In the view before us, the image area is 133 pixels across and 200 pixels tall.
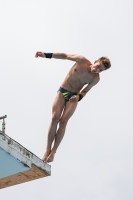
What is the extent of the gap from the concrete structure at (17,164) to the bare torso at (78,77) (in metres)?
1.89

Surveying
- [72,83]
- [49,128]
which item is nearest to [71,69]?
[72,83]

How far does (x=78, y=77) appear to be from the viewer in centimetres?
1652

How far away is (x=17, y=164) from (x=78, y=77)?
8.62ft

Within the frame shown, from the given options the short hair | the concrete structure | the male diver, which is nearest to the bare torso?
the male diver

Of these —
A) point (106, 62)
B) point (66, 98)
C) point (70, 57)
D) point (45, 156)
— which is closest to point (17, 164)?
point (45, 156)

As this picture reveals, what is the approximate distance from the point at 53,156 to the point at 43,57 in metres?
2.38

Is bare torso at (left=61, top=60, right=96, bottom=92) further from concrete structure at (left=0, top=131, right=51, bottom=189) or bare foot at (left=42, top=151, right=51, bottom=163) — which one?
concrete structure at (left=0, top=131, right=51, bottom=189)

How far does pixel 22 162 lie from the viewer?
16.8 meters

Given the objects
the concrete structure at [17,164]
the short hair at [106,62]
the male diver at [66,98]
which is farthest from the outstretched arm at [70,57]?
the concrete structure at [17,164]

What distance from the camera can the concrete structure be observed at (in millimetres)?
16516

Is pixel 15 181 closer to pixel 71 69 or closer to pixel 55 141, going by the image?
pixel 55 141

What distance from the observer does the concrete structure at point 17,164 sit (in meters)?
16.5

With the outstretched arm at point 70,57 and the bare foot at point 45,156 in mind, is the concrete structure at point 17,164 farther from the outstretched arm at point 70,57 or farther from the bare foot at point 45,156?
the outstretched arm at point 70,57

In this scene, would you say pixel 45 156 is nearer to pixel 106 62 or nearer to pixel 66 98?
pixel 66 98
